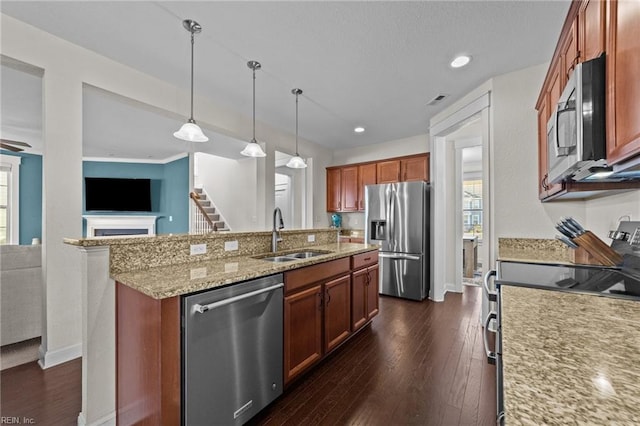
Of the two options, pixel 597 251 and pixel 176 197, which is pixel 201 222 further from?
pixel 597 251

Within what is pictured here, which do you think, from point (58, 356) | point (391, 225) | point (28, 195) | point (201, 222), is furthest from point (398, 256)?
point (28, 195)

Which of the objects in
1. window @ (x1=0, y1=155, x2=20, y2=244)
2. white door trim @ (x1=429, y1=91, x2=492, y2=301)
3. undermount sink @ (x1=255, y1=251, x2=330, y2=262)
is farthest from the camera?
window @ (x1=0, y1=155, x2=20, y2=244)

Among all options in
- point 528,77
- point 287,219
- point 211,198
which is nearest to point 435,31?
point 528,77

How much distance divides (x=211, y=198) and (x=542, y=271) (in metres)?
7.81

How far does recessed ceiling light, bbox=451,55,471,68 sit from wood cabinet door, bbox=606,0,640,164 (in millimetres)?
1638

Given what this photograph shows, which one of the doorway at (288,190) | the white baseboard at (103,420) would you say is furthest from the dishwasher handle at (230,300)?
the doorway at (288,190)

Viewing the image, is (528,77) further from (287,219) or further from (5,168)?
(5,168)

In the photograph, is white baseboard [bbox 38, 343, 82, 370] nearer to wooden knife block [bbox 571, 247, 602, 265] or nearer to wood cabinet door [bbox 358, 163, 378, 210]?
wooden knife block [bbox 571, 247, 602, 265]

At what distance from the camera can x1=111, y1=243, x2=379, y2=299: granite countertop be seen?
1257mm

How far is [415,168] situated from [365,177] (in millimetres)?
998

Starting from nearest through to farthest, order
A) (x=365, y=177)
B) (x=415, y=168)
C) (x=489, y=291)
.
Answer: (x=489, y=291), (x=415, y=168), (x=365, y=177)

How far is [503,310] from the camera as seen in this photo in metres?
0.97

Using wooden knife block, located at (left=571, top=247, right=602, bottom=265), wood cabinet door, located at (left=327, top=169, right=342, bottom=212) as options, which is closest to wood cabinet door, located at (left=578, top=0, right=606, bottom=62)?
wooden knife block, located at (left=571, top=247, right=602, bottom=265)

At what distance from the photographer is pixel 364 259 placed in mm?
2861
